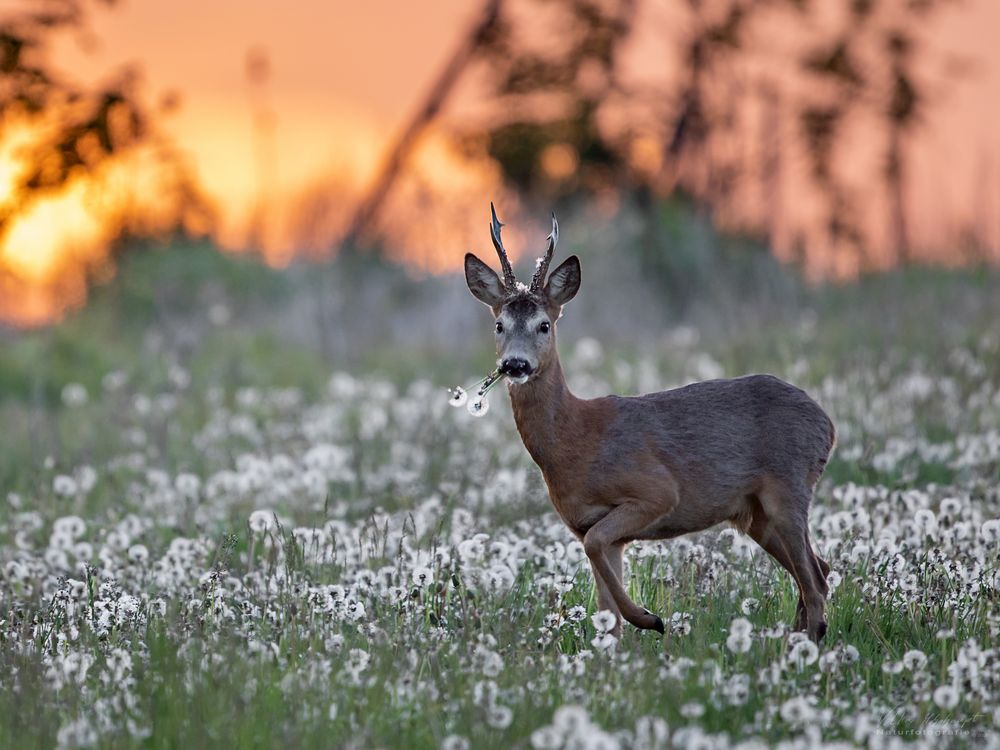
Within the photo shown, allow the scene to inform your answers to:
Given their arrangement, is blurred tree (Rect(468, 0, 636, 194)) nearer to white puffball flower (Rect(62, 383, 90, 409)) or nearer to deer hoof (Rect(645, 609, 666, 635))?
white puffball flower (Rect(62, 383, 90, 409))

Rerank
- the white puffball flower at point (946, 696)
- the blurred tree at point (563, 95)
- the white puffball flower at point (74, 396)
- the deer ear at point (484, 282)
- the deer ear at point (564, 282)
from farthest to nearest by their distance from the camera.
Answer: the blurred tree at point (563, 95) → the white puffball flower at point (74, 396) → the deer ear at point (484, 282) → the deer ear at point (564, 282) → the white puffball flower at point (946, 696)

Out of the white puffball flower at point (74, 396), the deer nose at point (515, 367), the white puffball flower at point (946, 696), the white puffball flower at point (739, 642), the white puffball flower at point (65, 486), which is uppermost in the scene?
the white puffball flower at point (74, 396)

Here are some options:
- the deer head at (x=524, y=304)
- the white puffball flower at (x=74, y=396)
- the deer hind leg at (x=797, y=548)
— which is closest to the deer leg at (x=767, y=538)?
the deer hind leg at (x=797, y=548)

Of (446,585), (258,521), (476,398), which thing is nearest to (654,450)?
(476,398)

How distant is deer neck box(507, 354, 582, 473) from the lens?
714 centimetres

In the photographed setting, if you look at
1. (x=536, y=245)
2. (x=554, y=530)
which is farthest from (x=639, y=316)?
(x=554, y=530)

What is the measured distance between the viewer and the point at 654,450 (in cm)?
718

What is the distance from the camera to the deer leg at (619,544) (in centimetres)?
664

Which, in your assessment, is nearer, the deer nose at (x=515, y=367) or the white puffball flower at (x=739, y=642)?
the white puffball flower at (x=739, y=642)

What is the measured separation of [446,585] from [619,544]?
796 millimetres

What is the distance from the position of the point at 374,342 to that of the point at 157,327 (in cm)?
252

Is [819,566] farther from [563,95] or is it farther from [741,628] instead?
[563,95]

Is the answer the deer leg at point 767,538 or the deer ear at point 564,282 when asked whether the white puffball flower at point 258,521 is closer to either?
the deer ear at point 564,282

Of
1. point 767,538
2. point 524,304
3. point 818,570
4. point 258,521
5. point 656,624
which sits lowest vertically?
point 656,624
